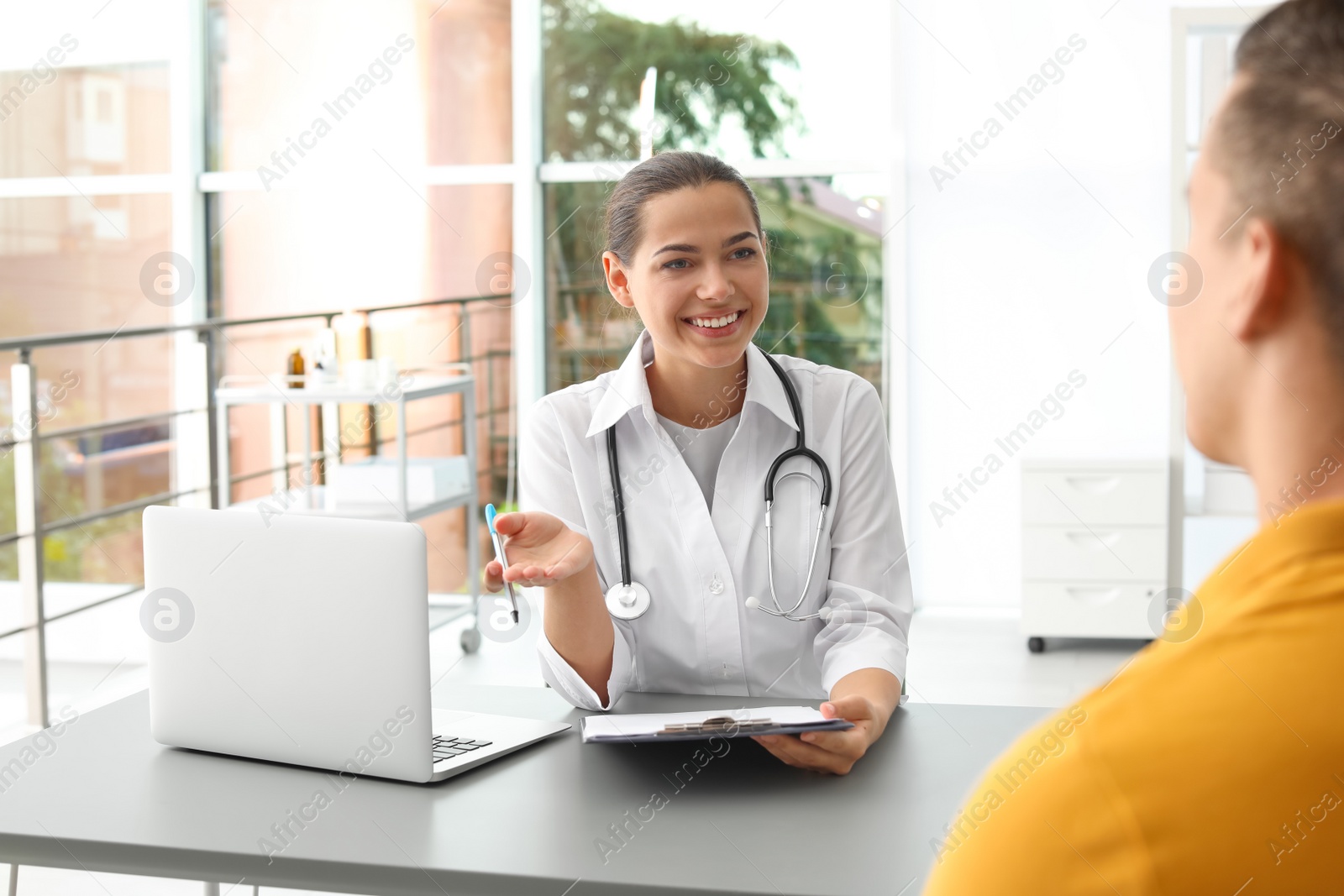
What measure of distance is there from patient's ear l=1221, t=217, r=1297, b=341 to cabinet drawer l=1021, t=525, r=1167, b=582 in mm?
3532

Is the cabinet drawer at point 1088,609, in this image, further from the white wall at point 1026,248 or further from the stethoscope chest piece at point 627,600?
the stethoscope chest piece at point 627,600

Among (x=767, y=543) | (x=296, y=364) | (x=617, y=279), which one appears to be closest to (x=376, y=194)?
(x=296, y=364)

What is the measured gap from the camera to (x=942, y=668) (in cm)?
383

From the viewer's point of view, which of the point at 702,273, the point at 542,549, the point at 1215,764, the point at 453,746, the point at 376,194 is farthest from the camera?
the point at 376,194

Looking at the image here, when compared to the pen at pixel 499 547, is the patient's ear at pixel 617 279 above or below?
above

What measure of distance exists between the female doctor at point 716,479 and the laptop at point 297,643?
425 mm

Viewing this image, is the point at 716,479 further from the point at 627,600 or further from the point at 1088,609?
the point at 1088,609

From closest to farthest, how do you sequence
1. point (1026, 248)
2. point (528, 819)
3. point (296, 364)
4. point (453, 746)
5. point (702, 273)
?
point (528, 819) < point (453, 746) < point (702, 273) < point (296, 364) < point (1026, 248)

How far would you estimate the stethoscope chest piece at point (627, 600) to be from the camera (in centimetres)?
161

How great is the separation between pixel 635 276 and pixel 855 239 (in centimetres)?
285

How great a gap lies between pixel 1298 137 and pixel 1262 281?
0.06 m

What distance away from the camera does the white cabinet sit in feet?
12.6

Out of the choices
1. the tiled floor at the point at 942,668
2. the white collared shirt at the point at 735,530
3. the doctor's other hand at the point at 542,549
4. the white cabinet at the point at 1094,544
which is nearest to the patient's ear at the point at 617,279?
the white collared shirt at the point at 735,530

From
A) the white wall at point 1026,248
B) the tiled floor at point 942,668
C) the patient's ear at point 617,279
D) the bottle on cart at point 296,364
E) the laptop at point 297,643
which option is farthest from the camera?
the white wall at point 1026,248
